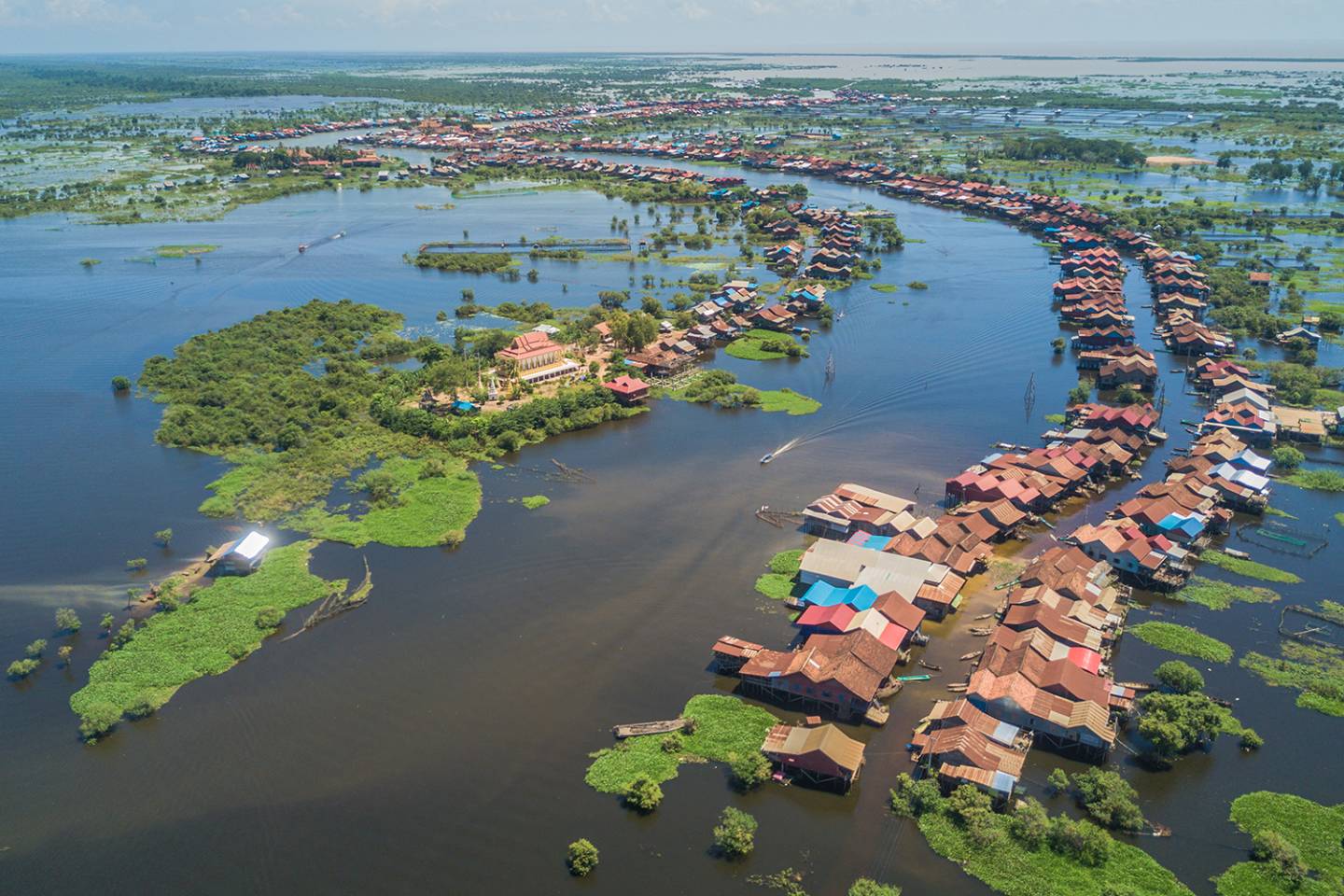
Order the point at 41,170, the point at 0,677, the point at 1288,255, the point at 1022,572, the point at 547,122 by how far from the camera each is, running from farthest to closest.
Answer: the point at 547,122
the point at 41,170
the point at 1288,255
the point at 1022,572
the point at 0,677

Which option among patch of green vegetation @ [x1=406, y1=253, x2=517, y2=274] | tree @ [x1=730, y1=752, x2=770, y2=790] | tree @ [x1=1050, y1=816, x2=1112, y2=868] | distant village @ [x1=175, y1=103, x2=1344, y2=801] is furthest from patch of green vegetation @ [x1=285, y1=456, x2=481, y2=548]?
patch of green vegetation @ [x1=406, y1=253, x2=517, y2=274]

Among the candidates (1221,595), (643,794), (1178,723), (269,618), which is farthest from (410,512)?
(1221,595)

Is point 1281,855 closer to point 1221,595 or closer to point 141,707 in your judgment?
point 1221,595

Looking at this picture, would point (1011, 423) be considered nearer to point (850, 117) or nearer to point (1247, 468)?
point (1247, 468)

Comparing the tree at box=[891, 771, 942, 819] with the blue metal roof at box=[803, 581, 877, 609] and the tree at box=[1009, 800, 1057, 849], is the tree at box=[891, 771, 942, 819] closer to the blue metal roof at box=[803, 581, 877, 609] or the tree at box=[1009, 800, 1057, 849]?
the tree at box=[1009, 800, 1057, 849]

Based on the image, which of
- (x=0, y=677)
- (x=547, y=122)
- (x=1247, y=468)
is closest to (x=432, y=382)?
(x=0, y=677)

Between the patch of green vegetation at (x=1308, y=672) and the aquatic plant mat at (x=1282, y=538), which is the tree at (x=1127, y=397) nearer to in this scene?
the aquatic plant mat at (x=1282, y=538)

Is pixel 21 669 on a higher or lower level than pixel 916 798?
higher

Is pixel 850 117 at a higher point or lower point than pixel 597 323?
higher
